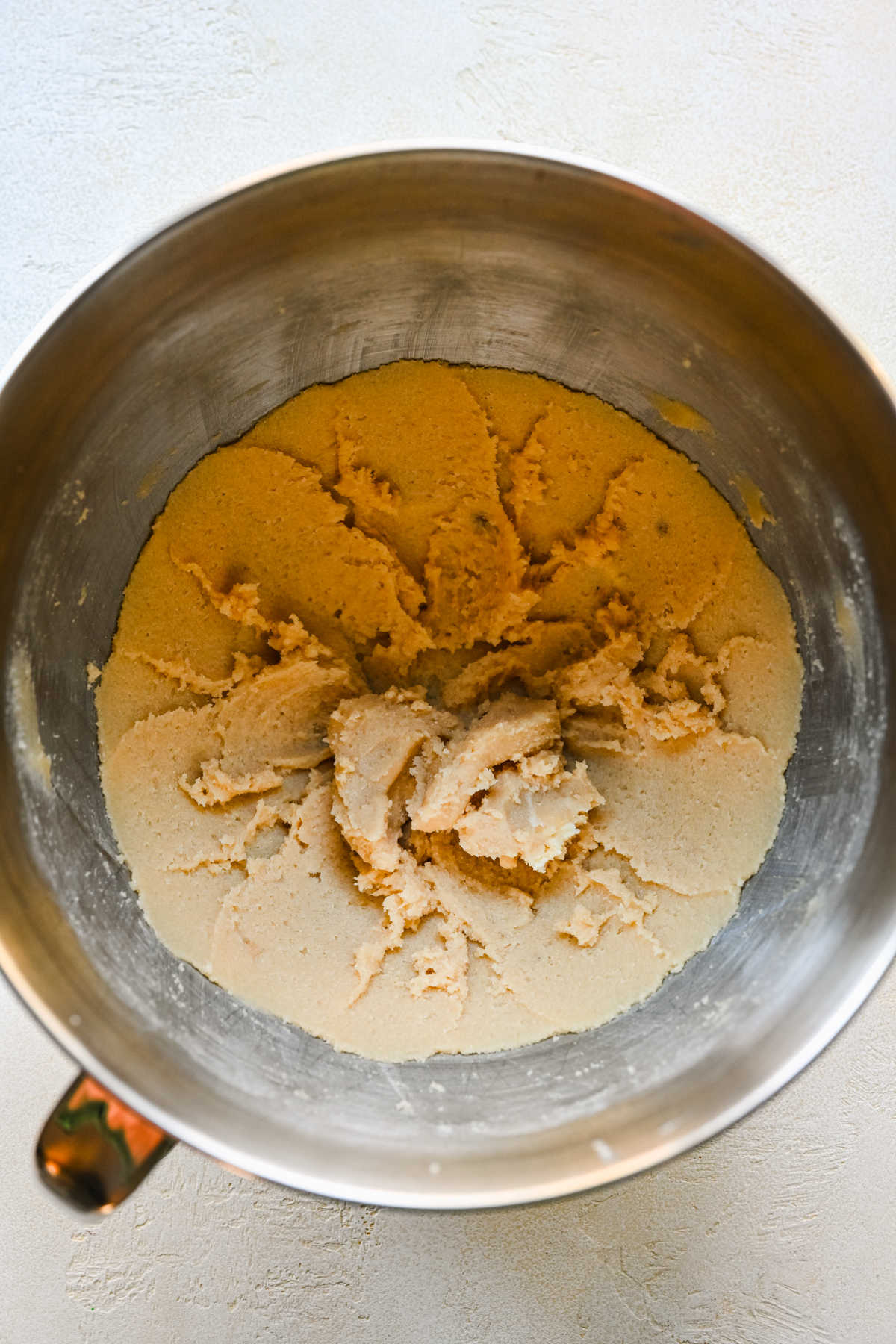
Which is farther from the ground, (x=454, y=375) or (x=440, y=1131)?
(x=454, y=375)

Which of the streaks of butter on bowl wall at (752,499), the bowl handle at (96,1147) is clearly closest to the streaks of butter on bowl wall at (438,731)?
the streaks of butter on bowl wall at (752,499)

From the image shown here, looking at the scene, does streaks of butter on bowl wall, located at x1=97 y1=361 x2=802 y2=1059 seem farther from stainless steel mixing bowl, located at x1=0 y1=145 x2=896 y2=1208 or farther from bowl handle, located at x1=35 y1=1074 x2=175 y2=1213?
bowl handle, located at x1=35 y1=1074 x2=175 y2=1213

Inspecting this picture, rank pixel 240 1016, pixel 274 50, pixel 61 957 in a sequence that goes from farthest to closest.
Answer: pixel 274 50 < pixel 240 1016 < pixel 61 957

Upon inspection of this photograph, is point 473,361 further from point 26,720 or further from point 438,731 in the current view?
point 26,720

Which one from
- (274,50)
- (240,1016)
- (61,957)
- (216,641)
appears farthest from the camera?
(274,50)

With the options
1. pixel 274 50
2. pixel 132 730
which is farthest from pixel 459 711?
pixel 274 50

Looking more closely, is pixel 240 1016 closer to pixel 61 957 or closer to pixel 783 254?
pixel 61 957

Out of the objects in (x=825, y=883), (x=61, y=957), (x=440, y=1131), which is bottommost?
(x=825, y=883)

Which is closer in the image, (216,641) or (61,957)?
(61,957)
